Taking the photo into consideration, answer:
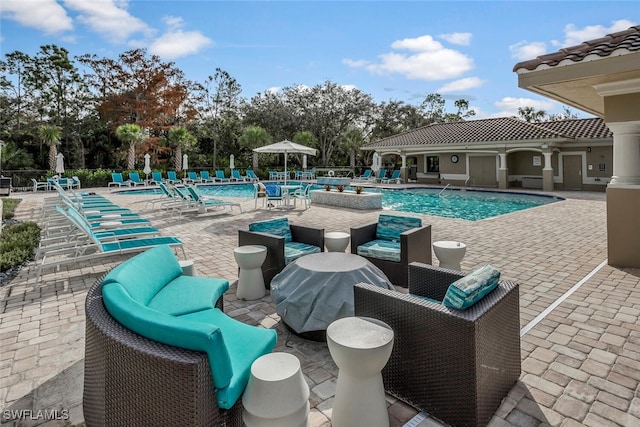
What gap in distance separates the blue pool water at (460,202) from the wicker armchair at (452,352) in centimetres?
1042

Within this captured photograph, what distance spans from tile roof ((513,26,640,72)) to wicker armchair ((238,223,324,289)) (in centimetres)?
357

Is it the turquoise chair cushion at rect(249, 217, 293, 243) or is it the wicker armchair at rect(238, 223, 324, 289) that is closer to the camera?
the wicker armchair at rect(238, 223, 324, 289)

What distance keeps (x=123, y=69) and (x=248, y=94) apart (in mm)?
11784

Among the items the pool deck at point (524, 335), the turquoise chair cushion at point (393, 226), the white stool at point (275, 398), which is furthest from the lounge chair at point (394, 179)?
the white stool at point (275, 398)

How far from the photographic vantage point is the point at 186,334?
1.80 metres

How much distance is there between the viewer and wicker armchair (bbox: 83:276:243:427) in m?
1.75

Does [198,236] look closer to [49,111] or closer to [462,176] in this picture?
[462,176]

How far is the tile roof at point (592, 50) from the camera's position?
13.4 ft

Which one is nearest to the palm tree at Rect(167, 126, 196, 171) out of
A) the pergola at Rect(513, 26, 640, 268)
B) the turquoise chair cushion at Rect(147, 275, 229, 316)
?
the pergola at Rect(513, 26, 640, 268)

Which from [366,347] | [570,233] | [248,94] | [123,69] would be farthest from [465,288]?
[248,94]

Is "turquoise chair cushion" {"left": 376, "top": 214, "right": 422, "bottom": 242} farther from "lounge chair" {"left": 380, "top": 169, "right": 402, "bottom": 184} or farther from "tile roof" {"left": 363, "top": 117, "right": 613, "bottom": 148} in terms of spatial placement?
"lounge chair" {"left": 380, "top": 169, "right": 402, "bottom": 184}

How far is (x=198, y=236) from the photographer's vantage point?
852 cm

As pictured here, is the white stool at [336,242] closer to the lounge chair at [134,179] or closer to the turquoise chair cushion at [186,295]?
the turquoise chair cushion at [186,295]

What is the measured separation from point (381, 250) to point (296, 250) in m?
1.20
